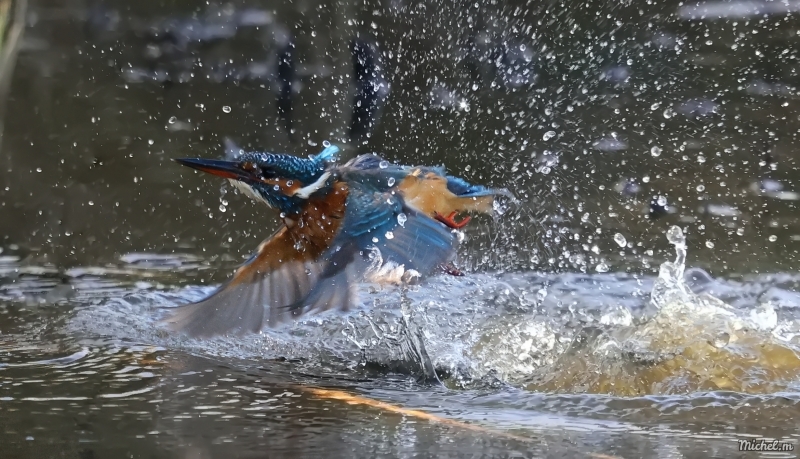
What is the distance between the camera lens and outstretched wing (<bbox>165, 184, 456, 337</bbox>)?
8.13ft

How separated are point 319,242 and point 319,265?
8cm

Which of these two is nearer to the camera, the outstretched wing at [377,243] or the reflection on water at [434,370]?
the reflection on water at [434,370]

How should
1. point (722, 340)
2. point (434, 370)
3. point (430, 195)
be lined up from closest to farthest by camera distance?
point (434, 370) → point (722, 340) → point (430, 195)

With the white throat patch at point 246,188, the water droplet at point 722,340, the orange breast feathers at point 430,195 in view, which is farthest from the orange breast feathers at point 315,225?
the water droplet at point 722,340

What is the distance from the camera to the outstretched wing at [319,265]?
2.48 metres

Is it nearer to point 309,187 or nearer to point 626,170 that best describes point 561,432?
point 309,187

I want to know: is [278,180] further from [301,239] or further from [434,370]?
[434,370]

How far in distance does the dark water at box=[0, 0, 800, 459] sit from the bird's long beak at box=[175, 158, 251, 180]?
0.52 m

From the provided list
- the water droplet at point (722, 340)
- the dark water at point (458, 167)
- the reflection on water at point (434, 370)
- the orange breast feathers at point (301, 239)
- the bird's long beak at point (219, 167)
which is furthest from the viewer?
the dark water at point (458, 167)

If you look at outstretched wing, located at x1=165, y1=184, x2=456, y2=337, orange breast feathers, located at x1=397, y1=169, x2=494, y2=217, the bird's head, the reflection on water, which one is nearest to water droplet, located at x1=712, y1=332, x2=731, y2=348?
the reflection on water

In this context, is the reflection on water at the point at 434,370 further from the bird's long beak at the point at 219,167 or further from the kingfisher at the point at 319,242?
the bird's long beak at the point at 219,167

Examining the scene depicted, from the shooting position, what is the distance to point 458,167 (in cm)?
486

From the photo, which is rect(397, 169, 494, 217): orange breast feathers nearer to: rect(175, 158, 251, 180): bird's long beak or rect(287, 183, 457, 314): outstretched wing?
rect(287, 183, 457, 314): outstretched wing

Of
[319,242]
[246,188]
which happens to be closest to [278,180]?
[246,188]
